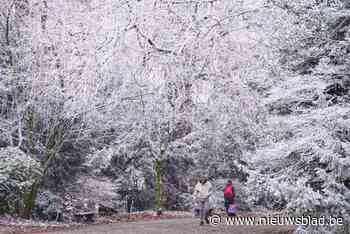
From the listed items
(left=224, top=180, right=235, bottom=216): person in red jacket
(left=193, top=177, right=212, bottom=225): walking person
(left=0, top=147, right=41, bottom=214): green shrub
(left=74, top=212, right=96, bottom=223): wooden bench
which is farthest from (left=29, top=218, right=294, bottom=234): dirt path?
(left=224, top=180, right=235, bottom=216): person in red jacket

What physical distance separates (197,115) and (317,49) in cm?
717

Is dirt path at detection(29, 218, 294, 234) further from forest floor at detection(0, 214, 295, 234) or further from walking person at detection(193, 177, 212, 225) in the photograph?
walking person at detection(193, 177, 212, 225)

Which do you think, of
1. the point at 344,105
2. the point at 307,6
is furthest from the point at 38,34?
the point at 344,105

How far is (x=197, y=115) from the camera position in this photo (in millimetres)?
16094

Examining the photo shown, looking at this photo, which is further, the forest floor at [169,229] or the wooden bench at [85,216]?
the wooden bench at [85,216]

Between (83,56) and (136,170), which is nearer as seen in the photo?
(83,56)

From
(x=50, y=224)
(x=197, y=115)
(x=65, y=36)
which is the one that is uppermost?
(x=65, y=36)

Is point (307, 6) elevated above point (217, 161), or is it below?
above

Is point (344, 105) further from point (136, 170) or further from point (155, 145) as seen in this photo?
point (136, 170)

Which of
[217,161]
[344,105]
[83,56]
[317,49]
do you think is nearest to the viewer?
[344,105]

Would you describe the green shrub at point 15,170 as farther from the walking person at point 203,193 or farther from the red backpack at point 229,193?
the red backpack at point 229,193

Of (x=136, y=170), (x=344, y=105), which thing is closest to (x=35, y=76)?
(x=136, y=170)

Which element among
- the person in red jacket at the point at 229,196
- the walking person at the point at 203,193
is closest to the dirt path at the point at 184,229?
the walking person at the point at 203,193

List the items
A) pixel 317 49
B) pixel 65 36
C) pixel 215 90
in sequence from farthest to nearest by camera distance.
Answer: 1. pixel 215 90
2. pixel 65 36
3. pixel 317 49
